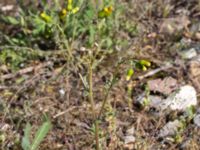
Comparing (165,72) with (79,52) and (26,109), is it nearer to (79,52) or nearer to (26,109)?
(79,52)

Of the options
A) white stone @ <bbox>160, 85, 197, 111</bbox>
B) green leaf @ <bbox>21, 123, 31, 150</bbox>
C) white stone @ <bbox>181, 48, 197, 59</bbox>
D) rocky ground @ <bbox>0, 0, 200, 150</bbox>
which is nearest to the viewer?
green leaf @ <bbox>21, 123, 31, 150</bbox>

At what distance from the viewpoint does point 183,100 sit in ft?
8.67

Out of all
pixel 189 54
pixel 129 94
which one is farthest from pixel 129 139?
pixel 189 54

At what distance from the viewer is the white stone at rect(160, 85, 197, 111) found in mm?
2645

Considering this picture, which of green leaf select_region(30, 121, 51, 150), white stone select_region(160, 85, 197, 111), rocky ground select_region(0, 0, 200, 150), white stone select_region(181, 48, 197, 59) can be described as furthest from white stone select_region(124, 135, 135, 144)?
white stone select_region(181, 48, 197, 59)

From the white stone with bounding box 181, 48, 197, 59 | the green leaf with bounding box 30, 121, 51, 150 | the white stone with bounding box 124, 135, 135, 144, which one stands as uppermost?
the green leaf with bounding box 30, 121, 51, 150

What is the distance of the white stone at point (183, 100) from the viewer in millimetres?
2645

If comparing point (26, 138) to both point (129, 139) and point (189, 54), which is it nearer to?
point (129, 139)

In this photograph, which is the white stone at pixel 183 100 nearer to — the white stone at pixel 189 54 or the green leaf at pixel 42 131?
the white stone at pixel 189 54

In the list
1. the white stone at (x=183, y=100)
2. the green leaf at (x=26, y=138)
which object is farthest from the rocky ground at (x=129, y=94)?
the green leaf at (x=26, y=138)

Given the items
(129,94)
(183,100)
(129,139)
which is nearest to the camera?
(129,139)

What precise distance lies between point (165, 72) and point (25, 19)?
100 cm

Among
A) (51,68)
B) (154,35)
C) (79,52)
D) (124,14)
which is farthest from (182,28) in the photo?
(51,68)

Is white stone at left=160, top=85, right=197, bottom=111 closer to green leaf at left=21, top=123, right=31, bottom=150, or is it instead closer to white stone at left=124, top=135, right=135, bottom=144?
white stone at left=124, top=135, right=135, bottom=144
